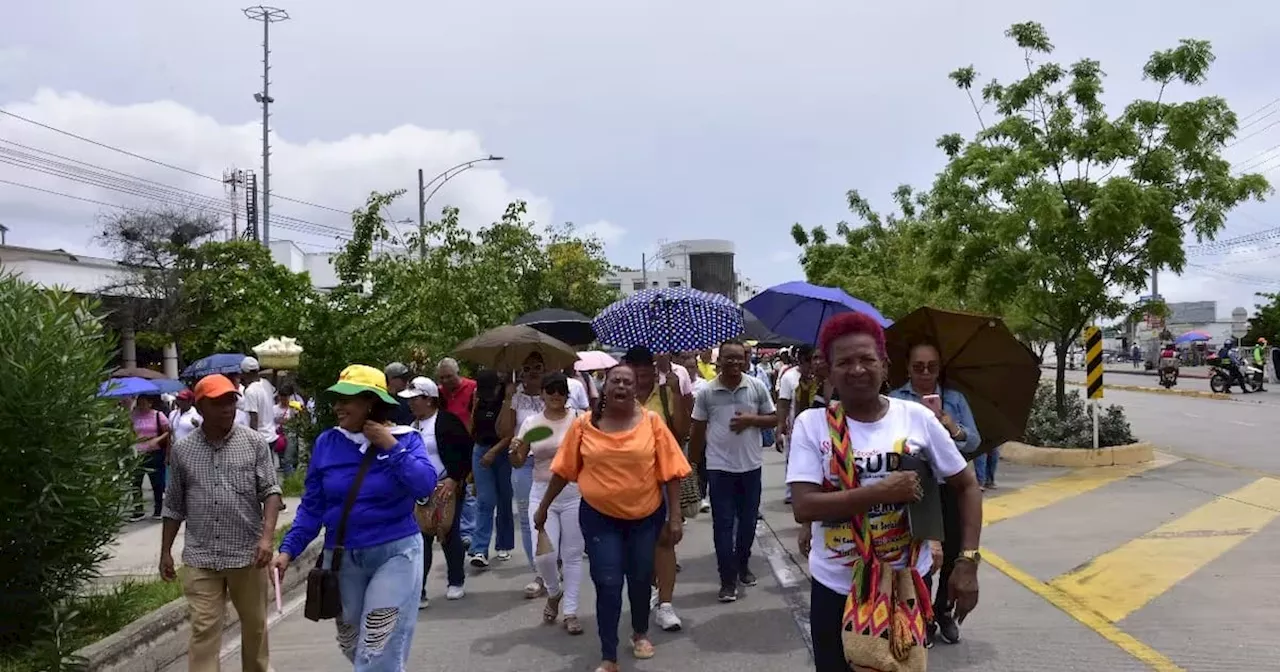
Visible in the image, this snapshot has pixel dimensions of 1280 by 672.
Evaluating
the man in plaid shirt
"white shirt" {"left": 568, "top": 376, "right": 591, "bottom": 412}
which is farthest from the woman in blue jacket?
"white shirt" {"left": 568, "top": 376, "right": 591, "bottom": 412}

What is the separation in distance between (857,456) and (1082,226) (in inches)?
454

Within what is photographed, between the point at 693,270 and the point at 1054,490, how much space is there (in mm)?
76867

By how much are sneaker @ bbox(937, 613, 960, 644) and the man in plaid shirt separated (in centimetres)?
373

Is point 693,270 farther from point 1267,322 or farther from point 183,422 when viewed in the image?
point 183,422

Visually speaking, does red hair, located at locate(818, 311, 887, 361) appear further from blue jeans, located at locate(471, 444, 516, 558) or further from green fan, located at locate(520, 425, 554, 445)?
blue jeans, located at locate(471, 444, 516, 558)

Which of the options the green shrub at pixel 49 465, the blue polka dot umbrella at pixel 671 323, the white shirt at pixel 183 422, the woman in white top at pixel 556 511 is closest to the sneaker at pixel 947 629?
the woman in white top at pixel 556 511

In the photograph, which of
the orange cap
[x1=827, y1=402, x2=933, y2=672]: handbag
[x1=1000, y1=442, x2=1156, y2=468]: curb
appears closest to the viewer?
[x1=827, y1=402, x2=933, y2=672]: handbag

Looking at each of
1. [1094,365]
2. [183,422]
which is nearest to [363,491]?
[183,422]

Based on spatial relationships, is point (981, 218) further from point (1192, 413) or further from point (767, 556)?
point (1192, 413)

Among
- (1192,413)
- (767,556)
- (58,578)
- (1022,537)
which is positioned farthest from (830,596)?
(1192,413)

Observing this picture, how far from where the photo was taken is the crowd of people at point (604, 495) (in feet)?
10.2

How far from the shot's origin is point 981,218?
13.9 meters

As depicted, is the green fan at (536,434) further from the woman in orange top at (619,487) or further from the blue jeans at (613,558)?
the blue jeans at (613,558)

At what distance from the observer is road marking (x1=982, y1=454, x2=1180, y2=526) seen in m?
9.88
